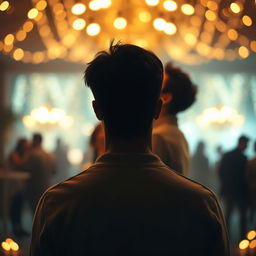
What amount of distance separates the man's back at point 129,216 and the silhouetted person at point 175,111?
1165mm

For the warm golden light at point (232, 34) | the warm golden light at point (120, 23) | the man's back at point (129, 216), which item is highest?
the warm golden light at point (120, 23)

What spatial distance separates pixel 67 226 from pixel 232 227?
749cm

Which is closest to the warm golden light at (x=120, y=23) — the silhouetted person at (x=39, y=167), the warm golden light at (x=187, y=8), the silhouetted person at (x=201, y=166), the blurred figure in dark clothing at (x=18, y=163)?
the warm golden light at (x=187, y=8)

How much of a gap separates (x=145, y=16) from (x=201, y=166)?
5670mm

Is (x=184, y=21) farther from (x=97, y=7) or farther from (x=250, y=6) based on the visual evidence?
(x=250, y=6)

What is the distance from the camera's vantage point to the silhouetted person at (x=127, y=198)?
1193 millimetres

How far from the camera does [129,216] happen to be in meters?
1.20

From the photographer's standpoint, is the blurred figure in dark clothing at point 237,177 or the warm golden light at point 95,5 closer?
the warm golden light at point 95,5

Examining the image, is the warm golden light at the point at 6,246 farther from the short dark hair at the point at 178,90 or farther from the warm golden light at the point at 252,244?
the warm golden light at the point at 252,244

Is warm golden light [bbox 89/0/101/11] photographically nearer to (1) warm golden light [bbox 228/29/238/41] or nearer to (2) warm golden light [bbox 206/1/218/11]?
(2) warm golden light [bbox 206/1/218/11]

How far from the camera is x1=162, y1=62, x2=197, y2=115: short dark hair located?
254 centimetres

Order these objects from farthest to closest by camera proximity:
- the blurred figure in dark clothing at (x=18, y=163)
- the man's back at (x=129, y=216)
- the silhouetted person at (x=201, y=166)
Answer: the silhouetted person at (x=201, y=166) → the blurred figure in dark clothing at (x=18, y=163) → the man's back at (x=129, y=216)

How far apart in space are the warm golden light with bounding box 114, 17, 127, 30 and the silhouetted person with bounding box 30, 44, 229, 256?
4.48 meters

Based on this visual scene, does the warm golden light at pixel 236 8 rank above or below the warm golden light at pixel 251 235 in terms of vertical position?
above
